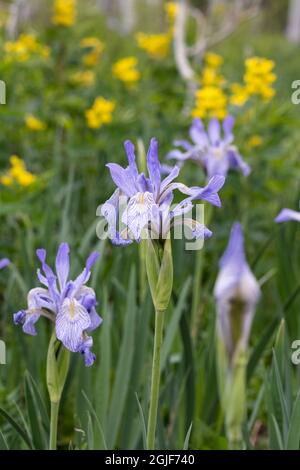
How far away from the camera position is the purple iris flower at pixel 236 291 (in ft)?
2.00

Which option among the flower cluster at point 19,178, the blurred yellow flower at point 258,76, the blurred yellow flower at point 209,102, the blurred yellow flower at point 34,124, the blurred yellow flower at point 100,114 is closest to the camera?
the flower cluster at point 19,178

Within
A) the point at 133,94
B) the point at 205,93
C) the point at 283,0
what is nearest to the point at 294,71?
the point at 133,94

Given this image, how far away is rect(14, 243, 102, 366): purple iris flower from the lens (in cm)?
95

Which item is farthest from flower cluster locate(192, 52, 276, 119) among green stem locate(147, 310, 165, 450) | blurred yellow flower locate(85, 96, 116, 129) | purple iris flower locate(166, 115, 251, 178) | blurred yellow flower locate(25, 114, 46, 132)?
green stem locate(147, 310, 165, 450)

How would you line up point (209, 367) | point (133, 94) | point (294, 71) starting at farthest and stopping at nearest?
1. point (294, 71)
2. point (133, 94)
3. point (209, 367)

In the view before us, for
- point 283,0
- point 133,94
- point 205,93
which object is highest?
point 283,0

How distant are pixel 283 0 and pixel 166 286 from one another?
2505 cm

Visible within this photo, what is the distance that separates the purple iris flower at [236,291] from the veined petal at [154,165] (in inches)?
12.5

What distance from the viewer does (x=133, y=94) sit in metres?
4.01

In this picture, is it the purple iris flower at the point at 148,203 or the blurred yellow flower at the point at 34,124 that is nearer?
the purple iris flower at the point at 148,203

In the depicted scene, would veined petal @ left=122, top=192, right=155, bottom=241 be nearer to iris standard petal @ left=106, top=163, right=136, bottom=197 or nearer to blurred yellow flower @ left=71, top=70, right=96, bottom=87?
iris standard petal @ left=106, top=163, right=136, bottom=197

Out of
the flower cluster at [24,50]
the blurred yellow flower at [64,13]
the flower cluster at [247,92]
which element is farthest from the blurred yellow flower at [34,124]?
the flower cluster at [247,92]

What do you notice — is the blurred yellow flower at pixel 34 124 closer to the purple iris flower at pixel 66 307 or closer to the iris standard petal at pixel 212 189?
the purple iris flower at pixel 66 307

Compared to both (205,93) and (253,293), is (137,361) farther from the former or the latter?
(205,93)
